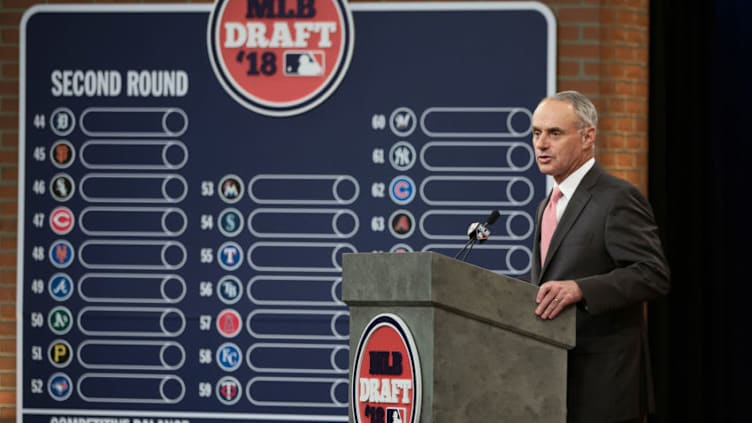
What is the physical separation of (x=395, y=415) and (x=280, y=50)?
96.5 inches

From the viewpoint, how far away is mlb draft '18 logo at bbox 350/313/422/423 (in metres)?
2.20

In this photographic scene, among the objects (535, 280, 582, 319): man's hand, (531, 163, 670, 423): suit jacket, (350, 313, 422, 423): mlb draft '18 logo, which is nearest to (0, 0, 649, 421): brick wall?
(531, 163, 670, 423): suit jacket

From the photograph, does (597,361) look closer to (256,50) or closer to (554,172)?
(554,172)

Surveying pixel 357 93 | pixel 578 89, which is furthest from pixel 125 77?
pixel 578 89

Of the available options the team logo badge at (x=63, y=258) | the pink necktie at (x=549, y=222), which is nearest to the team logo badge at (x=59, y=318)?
the team logo badge at (x=63, y=258)

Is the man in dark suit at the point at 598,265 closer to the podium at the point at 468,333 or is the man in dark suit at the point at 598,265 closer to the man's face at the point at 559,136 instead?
the man's face at the point at 559,136

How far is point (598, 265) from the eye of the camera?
2.60 m

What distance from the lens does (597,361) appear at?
2.56 m

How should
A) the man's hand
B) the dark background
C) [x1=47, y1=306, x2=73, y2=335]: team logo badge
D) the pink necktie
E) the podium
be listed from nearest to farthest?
the podium
the man's hand
the pink necktie
[x1=47, y1=306, x2=73, y2=335]: team logo badge
the dark background

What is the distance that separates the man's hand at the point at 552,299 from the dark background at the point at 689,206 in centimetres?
229

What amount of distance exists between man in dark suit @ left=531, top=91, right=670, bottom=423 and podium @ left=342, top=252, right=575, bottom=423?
0.59ft

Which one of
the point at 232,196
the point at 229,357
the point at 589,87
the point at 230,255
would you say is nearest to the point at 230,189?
the point at 232,196

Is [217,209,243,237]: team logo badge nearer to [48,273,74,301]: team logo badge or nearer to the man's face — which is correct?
[48,273,74,301]: team logo badge

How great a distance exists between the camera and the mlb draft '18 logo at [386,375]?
2.20 metres
